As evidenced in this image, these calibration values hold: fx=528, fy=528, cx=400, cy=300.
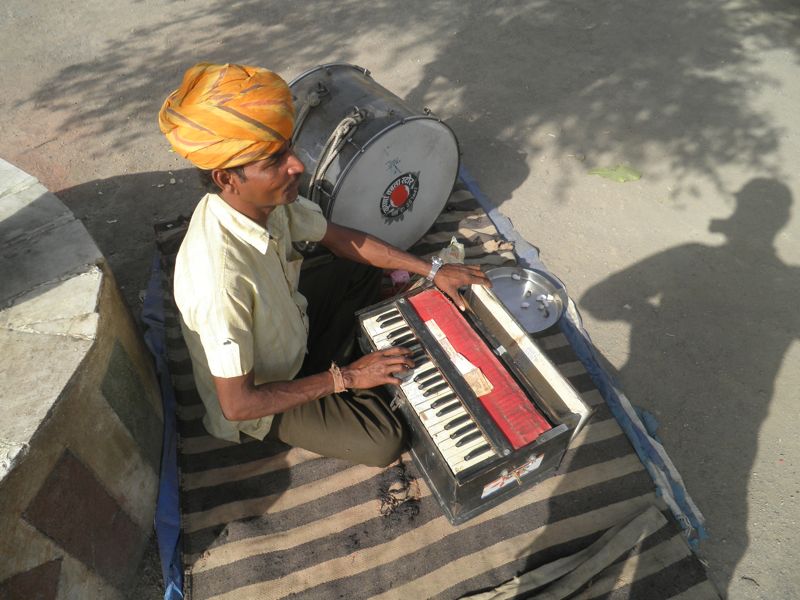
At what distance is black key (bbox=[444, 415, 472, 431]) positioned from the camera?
2.57m

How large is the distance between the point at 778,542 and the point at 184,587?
3572mm

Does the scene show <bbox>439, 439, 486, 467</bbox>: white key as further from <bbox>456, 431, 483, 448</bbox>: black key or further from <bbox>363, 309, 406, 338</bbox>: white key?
<bbox>363, 309, 406, 338</bbox>: white key

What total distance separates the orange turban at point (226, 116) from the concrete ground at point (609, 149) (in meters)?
2.42

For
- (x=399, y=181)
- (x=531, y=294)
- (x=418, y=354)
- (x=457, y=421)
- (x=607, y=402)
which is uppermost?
(x=399, y=181)

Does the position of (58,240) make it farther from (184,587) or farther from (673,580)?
(673,580)

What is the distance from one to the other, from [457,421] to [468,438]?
0.32ft

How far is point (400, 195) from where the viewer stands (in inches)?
157

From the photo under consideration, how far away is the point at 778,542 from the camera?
3.29m

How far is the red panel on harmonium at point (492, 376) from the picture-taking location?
8.30 ft

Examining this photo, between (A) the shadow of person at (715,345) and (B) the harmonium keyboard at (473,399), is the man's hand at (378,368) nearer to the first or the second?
(B) the harmonium keyboard at (473,399)

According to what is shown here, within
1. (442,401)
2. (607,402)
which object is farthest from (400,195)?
(607,402)

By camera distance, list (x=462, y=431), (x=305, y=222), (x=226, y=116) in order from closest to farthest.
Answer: (x=226, y=116) → (x=462, y=431) → (x=305, y=222)

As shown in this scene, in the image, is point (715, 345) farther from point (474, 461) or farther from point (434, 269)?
point (474, 461)

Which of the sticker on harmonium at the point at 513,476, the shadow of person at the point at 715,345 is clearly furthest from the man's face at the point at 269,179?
the shadow of person at the point at 715,345
